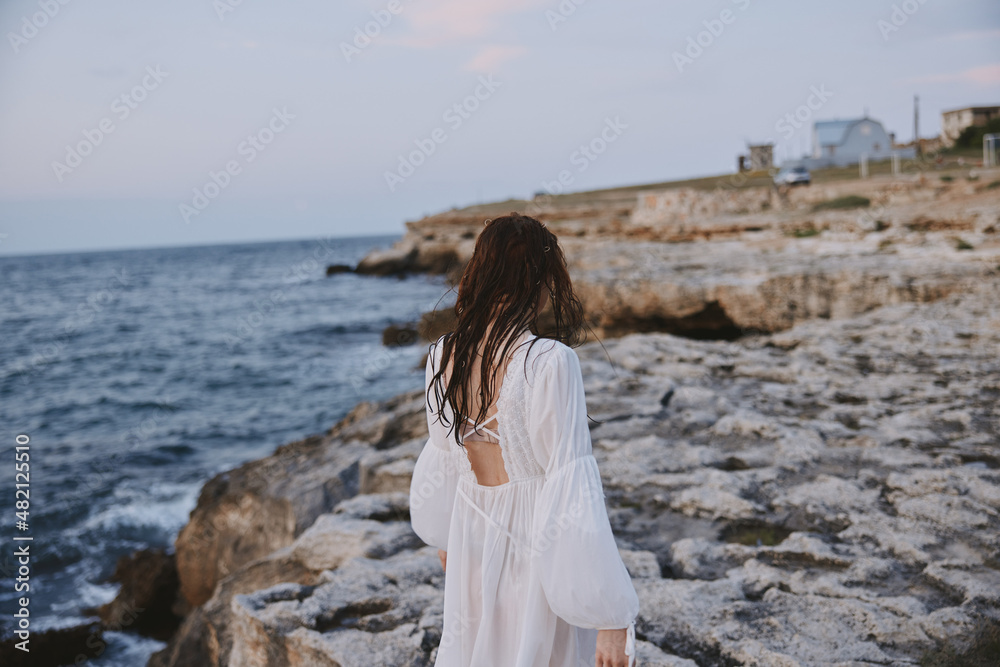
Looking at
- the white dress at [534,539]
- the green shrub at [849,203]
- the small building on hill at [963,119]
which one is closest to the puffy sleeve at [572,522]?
Result: the white dress at [534,539]

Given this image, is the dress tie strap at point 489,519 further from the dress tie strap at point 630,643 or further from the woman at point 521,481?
the dress tie strap at point 630,643

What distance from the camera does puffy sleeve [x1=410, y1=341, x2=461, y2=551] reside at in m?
2.12

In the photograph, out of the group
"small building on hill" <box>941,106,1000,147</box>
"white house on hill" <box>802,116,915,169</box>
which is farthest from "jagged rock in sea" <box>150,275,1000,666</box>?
"white house on hill" <box>802,116,915,169</box>

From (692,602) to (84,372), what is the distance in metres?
22.7

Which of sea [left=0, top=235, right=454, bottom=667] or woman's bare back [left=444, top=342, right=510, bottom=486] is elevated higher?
→ woman's bare back [left=444, top=342, right=510, bottom=486]

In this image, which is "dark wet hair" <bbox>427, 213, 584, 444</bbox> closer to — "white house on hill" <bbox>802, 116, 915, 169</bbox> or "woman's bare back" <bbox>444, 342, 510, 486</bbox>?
"woman's bare back" <bbox>444, 342, 510, 486</bbox>

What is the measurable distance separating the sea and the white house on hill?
25865mm

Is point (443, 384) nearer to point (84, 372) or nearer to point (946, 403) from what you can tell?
point (946, 403)

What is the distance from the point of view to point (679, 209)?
2547 cm

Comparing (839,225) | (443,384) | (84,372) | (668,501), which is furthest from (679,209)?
(443,384)

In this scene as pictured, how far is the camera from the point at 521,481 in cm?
189

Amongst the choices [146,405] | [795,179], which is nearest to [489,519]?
[146,405]

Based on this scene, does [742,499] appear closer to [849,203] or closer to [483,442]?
[483,442]

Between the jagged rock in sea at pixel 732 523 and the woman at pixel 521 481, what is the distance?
0.89 m
